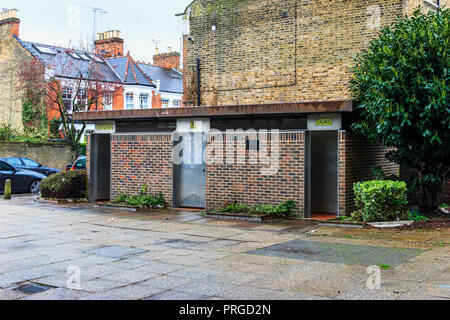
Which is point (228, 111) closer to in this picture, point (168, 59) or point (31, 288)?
point (31, 288)

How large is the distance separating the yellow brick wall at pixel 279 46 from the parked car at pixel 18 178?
7.50 m

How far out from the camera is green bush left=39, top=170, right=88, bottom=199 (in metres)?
17.5

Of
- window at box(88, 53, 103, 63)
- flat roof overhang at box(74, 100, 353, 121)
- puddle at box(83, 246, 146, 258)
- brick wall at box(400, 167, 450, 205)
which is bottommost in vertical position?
puddle at box(83, 246, 146, 258)

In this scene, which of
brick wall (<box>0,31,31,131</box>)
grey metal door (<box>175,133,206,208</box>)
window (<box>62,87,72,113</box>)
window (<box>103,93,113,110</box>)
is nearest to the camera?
grey metal door (<box>175,133,206,208</box>)

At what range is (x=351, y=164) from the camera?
13.3m

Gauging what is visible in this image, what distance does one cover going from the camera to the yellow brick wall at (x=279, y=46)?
19.2 metres

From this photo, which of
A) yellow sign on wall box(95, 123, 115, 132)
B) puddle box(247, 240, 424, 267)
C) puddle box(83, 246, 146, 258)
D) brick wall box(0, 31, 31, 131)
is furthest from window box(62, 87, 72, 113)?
puddle box(247, 240, 424, 267)

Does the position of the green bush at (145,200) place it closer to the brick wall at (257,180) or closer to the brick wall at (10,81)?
the brick wall at (257,180)

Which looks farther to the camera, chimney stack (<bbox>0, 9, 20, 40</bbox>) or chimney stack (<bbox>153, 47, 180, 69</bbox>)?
chimney stack (<bbox>153, 47, 180, 69</bbox>)

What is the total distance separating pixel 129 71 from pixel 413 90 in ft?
102

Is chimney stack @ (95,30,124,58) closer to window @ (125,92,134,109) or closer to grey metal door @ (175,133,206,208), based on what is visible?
window @ (125,92,134,109)

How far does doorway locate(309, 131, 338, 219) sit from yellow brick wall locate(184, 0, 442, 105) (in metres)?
4.97

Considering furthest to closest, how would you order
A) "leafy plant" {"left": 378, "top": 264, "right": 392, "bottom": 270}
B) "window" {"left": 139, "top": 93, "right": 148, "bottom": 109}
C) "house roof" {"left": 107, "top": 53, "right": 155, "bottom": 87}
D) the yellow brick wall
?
"window" {"left": 139, "top": 93, "right": 148, "bottom": 109}
"house roof" {"left": 107, "top": 53, "right": 155, "bottom": 87}
the yellow brick wall
"leafy plant" {"left": 378, "top": 264, "right": 392, "bottom": 270}

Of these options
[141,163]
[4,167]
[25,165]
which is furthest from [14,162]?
[141,163]
